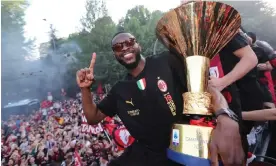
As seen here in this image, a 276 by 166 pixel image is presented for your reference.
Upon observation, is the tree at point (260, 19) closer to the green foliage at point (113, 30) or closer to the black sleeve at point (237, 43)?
the green foliage at point (113, 30)

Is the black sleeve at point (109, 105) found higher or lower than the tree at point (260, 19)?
lower

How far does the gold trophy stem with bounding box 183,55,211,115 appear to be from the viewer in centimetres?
127

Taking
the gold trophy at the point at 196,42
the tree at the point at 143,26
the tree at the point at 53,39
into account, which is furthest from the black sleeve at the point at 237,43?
the tree at the point at 53,39

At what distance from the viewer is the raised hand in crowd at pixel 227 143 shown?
109cm

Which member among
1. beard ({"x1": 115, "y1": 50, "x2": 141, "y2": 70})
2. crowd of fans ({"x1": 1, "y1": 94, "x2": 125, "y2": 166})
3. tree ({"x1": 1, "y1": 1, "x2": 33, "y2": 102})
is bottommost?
crowd of fans ({"x1": 1, "y1": 94, "x2": 125, "y2": 166})

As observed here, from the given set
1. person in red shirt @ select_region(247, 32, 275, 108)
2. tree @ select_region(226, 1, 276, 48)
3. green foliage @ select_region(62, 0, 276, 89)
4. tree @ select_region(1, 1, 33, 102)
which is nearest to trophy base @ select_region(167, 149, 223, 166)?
person in red shirt @ select_region(247, 32, 275, 108)

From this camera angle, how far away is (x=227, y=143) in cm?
110

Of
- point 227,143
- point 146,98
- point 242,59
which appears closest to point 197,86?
point 227,143

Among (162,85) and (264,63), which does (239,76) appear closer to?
(162,85)

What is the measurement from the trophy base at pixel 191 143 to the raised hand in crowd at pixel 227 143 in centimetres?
3

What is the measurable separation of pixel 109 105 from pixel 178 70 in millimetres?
723

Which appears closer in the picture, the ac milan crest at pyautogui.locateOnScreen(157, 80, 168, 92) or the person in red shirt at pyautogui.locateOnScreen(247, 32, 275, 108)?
the ac milan crest at pyautogui.locateOnScreen(157, 80, 168, 92)

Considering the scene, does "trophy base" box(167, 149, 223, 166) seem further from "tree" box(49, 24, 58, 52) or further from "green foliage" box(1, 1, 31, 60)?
"tree" box(49, 24, 58, 52)

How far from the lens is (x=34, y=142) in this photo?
10148mm
